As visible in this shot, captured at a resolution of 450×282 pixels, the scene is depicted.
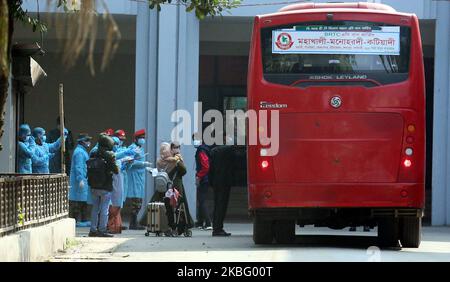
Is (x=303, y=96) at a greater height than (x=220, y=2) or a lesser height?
lesser

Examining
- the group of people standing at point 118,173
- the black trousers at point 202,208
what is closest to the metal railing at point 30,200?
the group of people standing at point 118,173

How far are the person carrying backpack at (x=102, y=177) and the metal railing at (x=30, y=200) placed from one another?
1817 mm

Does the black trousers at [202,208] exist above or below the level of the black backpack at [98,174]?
below

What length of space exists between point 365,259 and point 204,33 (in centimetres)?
1444

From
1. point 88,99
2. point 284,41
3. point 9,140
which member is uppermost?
point 284,41

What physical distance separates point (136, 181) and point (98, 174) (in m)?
3.32

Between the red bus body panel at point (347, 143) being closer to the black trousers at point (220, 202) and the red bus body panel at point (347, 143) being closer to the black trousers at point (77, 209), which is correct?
the black trousers at point (220, 202)

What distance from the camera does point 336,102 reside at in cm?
1419

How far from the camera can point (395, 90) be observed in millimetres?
14133

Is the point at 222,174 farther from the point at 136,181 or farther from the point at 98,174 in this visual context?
the point at 136,181

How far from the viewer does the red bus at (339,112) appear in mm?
Result: 14070

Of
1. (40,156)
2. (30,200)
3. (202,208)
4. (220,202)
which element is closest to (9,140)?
(30,200)

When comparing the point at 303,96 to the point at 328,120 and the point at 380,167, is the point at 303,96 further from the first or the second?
the point at 380,167

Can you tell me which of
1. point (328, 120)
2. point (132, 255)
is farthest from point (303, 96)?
point (132, 255)
